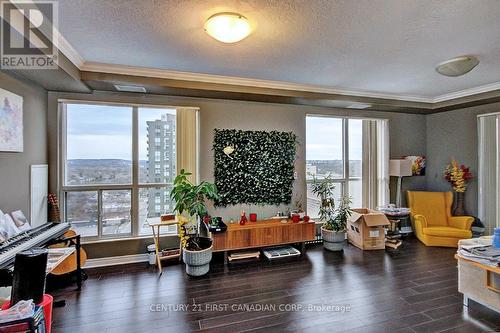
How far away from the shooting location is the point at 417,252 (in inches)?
162

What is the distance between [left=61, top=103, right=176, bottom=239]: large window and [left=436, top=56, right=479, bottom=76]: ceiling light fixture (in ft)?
12.1

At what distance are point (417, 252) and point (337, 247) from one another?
132 centimetres

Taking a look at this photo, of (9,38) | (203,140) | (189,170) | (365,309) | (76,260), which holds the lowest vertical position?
(365,309)

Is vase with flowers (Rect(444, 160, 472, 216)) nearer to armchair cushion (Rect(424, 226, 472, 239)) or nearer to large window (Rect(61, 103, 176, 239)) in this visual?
armchair cushion (Rect(424, 226, 472, 239))

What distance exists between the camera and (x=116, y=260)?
144 inches

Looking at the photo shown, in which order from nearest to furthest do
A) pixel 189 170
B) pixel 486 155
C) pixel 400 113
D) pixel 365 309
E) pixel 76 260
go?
pixel 365 309
pixel 76 260
pixel 189 170
pixel 486 155
pixel 400 113

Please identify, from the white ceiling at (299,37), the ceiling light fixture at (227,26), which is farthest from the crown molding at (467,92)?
the ceiling light fixture at (227,26)

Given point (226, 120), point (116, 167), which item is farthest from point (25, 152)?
point (226, 120)

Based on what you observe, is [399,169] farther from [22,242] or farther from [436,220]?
[22,242]

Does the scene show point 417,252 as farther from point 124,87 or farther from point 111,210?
point 124,87

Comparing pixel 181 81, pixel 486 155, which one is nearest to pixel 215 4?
pixel 181 81

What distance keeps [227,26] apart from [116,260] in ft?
11.4

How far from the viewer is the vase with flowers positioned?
462cm

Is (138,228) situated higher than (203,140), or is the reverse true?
(203,140)
